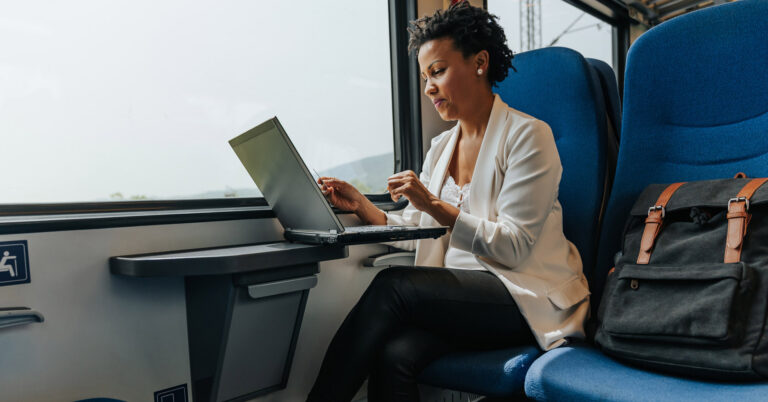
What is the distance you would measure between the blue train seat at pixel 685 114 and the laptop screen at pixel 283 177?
57 cm

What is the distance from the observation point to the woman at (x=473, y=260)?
124 cm

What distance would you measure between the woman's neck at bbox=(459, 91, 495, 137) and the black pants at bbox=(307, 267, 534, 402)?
50 centimetres

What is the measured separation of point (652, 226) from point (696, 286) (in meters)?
0.21

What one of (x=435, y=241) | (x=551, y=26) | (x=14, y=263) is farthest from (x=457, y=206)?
(x=551, y=26)

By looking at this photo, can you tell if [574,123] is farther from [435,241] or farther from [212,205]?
[212,205]

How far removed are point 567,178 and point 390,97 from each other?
82 centimetres

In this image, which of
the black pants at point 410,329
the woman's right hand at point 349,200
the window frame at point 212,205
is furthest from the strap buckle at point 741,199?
the window frame at point 212,205

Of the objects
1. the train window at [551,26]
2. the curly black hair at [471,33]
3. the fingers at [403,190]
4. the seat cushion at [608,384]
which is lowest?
the seat cushion at [608,384]

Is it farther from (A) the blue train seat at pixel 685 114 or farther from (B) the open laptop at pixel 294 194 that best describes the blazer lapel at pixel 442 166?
(A) the blue train seat at pixel 685 114

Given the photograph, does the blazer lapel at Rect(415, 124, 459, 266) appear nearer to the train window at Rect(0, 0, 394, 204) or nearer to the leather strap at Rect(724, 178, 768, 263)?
the train window at Rect(0, 0, 394, 204)

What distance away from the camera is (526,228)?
1.31m

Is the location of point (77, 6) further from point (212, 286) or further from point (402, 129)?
point (402, 129)

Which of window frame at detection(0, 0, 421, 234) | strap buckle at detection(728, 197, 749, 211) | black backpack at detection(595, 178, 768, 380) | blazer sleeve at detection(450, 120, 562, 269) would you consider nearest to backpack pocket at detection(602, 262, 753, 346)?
black backpack at detection(595, 178, 768, 380)

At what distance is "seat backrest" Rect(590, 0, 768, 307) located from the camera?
1261 mm
